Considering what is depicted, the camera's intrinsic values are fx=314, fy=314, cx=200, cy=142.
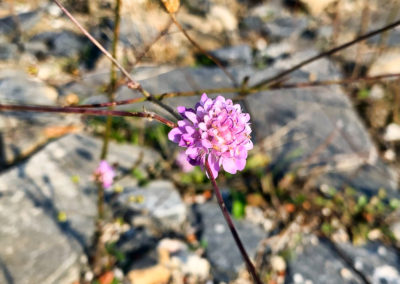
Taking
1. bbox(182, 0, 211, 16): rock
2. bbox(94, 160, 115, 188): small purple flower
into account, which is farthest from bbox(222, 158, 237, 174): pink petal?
bbox(182, 0, 211, 16): rock

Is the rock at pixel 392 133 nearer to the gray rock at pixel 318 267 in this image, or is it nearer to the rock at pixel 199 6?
the gray rock at pixel 318 267

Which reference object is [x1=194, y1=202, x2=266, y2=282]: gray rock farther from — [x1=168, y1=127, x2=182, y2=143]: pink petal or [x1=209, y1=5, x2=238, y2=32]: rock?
[x1=209, y1=5, x2=238, y2=32]: rock

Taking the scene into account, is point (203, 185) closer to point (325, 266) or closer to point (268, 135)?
point (268, 135)

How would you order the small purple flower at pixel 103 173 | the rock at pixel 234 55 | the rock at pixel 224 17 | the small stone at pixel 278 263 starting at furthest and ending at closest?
the rock at pixel 224 17, the rock at pixel 234 55, the small stone at pixel 278 263, the small purple flower at pixel 103 173

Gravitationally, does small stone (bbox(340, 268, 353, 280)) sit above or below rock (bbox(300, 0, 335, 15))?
below

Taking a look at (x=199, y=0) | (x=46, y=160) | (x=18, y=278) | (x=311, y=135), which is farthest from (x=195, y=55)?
(x=18, y=278)

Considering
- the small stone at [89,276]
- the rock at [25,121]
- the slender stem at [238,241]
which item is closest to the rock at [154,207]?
the small stone at [89,276]

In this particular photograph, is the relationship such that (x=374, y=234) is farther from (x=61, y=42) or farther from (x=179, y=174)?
(x=61, y=42)
